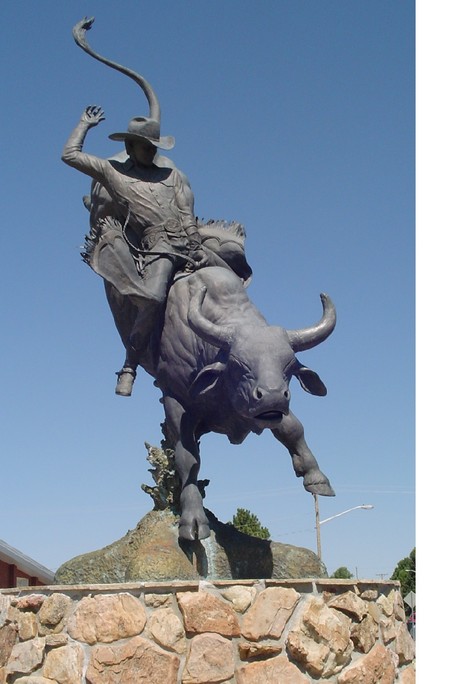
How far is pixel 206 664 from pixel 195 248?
12.4 feet

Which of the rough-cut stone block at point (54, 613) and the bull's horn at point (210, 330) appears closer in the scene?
the rough-cut stone block at point (54, 613)

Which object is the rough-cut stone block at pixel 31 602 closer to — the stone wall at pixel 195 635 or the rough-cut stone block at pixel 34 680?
the stone wall at pixel 195 635

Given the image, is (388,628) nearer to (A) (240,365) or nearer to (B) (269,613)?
(B) (269,613)

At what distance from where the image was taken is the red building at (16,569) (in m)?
18.9

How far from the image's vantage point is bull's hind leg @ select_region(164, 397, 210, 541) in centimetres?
615

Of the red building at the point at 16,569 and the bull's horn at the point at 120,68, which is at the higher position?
the bull's horn at the point at 120,68

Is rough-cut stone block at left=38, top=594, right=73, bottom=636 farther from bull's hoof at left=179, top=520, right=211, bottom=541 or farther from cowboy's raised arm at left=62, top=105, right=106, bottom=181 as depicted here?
cowboy's raised arm at left=62, top=105, right=106, bottom=181

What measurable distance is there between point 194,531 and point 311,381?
4.85ft

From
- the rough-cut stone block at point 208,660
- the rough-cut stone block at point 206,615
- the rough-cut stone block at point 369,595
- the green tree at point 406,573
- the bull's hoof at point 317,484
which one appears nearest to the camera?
the rough-cut stone block at point 208,660

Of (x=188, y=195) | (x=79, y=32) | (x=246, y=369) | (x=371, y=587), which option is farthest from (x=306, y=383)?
(x=79, y=32)

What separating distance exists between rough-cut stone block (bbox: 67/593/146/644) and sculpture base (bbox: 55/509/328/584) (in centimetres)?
84

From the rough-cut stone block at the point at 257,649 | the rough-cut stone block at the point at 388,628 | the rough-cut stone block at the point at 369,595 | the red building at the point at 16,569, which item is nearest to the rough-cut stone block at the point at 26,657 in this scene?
the rough-cut stone block at the point at 257,649

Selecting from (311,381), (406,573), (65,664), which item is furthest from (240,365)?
(406,573)

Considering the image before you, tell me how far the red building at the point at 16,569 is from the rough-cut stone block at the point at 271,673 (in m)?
14.6
